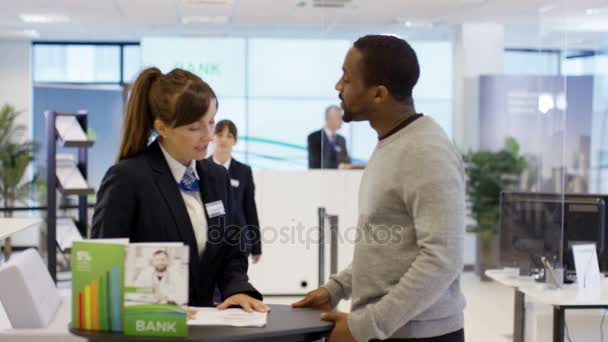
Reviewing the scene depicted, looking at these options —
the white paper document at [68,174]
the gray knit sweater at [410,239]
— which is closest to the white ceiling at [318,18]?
the white paper document at [68,174]

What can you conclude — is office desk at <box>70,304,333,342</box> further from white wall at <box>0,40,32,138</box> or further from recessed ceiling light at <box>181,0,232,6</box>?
white wall at <box>0,40,32,138</box>

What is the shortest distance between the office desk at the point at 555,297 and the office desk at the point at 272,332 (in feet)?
8.48

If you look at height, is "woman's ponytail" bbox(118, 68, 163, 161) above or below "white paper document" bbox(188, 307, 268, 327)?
above

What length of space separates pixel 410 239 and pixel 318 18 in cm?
849

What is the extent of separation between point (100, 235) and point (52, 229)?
5.15m

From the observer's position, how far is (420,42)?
5215 mm

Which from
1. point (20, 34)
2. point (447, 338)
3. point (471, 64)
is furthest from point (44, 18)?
point (447, 338)

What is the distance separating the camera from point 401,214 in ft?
6.46

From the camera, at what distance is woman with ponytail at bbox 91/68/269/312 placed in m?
2.17

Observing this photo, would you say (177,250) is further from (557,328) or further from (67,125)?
(67,125)

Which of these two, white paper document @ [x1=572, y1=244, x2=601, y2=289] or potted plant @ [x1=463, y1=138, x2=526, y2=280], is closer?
white paper document @ [x1=572, y1=244, x2=601, y2=289]

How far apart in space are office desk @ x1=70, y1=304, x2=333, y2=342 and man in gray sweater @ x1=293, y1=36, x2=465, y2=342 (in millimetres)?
52

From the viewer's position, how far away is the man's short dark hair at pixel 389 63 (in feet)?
6.57

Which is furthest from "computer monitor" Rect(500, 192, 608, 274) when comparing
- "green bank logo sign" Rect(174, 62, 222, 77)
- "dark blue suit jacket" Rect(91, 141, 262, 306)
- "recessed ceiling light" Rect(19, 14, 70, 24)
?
"recessed ceiling light" Rect(19, 14, 70, 24)
